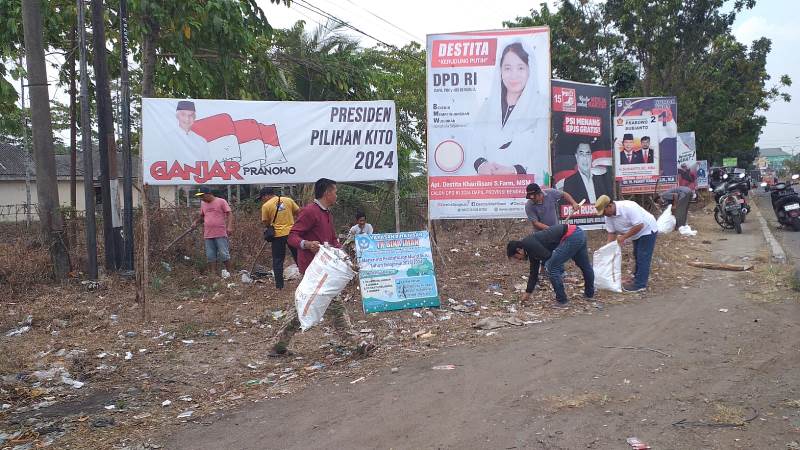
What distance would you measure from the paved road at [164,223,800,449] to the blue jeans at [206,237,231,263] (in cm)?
492

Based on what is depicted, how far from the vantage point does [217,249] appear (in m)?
9.67

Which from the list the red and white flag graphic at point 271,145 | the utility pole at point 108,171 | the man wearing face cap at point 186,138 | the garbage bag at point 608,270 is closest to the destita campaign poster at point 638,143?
the garbage bag at point 608,270

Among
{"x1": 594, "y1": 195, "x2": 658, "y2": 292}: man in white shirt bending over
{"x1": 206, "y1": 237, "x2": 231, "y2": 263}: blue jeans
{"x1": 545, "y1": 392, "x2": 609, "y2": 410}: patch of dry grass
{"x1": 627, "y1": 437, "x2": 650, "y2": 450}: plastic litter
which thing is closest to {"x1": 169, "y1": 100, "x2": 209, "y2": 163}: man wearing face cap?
{"x1": 206, "y1": 237, "x2": 231, "y2": 263}: blue jeans

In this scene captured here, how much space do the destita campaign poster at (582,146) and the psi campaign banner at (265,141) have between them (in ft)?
11.8

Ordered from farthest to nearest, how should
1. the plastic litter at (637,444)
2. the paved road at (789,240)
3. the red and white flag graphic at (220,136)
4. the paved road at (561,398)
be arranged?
1. the paved road at (789,240)
2. the red and white flag graphic at (220,136)
3. the paved road at (561,398)
4. the plastic litter at (637,444)

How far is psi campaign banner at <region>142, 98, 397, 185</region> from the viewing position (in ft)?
27.3

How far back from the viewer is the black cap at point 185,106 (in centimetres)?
837

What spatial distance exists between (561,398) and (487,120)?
532cm

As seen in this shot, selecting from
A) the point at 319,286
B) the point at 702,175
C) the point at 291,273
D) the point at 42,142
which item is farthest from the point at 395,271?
the point at 702,175

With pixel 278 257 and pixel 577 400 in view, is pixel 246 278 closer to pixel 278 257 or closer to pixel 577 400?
pixel 278 257

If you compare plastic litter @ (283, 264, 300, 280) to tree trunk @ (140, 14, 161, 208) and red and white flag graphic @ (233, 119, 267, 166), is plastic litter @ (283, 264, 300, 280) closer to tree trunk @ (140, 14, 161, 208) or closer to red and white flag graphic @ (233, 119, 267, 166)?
red and white flag graphic @ (233, 119, 267, 166)

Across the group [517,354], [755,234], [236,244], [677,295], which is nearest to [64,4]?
[236,244]

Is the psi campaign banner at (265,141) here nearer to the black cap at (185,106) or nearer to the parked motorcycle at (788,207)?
the black cap at (185,106)

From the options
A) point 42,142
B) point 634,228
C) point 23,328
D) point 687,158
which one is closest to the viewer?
point 23,328
